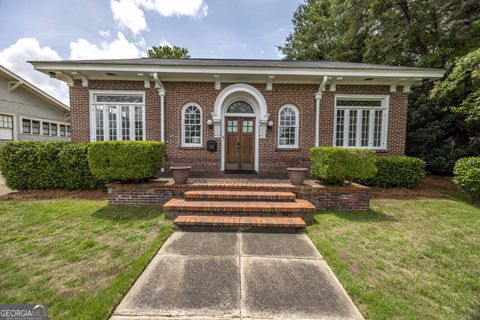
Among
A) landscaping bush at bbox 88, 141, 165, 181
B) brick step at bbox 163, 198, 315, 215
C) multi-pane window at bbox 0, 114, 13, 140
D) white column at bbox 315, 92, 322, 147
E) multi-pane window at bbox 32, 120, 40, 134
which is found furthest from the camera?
multi-pane window at bbox 32, 120, 40, 134

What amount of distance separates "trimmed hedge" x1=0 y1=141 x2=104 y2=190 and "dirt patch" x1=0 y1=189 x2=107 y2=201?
0.70 ft

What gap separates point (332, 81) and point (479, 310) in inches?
265

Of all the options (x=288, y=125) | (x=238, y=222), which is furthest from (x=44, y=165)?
(x=288, y=125)

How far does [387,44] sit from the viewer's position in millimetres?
10766

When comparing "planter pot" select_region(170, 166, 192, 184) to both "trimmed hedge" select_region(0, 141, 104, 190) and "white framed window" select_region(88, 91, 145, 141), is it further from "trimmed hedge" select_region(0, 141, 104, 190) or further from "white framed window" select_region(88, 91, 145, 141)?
"white framed window" select_region(88, 91, 145, 141)

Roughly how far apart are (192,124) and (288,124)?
11.7ft

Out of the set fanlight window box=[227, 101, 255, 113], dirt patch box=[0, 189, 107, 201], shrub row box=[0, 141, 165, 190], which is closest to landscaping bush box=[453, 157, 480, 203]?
fanlight window box=[227, 101, 255, 113]

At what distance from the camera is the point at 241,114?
24.0ft

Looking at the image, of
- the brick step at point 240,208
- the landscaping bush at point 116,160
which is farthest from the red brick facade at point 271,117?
the brick step at point 240,208

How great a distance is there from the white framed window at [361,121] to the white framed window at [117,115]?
7.26 metres

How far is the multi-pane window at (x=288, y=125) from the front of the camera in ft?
24.1

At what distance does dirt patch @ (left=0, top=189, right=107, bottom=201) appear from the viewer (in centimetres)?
545

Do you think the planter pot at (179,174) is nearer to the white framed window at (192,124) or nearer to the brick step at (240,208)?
the brick step at (240,208)

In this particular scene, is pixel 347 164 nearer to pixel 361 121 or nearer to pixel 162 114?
pixel 361 121
